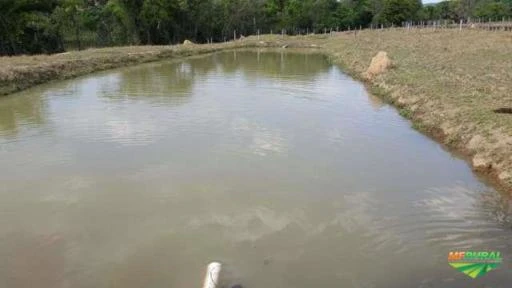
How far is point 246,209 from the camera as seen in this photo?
7531 mm

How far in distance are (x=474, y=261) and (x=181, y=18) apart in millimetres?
47022

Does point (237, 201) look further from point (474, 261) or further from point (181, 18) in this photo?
point (181, 18)

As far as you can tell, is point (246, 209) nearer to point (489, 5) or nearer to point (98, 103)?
point (98, 103)

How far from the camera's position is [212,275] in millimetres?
5562

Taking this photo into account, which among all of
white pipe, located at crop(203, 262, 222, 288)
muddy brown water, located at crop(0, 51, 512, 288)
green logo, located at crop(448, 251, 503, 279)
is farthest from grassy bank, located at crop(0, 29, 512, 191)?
white pipe, located at crop(203, 262, 222, 288)

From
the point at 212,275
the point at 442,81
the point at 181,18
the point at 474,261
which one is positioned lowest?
the point at 474,261

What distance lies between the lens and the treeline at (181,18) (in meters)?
37.8

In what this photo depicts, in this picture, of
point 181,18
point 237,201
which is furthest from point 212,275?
point 181,18

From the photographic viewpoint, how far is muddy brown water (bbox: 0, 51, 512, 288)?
5.91 meters

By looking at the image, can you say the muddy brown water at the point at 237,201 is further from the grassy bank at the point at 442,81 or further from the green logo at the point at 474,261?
the grassy bank at the point at 442,81

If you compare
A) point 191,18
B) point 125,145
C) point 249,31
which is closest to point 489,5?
point 249,31

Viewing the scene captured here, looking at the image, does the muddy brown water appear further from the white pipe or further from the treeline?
the treeline

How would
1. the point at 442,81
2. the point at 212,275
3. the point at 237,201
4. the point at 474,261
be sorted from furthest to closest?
1. the point at 442,81
2. the point at 237,201
3. the point at 474,261
4. the point at 212,275

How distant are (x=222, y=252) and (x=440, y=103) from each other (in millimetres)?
8979
